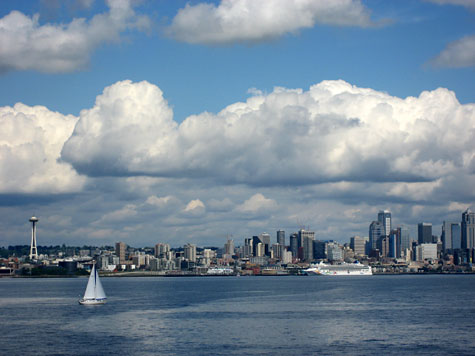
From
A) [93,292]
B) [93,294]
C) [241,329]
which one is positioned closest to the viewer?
[241,329]

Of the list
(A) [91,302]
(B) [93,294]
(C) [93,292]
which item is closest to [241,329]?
(A) [91,302]

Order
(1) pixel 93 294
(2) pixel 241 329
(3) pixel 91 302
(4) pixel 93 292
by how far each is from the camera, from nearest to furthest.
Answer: (2) pixel 241 329
(3) pixel 91 302
(1) pixel 93 294
(4) pixel 93 292

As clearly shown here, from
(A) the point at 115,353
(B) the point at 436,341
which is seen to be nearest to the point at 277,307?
(B) the point at 436,341

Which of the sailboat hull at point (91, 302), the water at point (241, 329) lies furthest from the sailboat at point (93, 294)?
the water at point (241, 329)

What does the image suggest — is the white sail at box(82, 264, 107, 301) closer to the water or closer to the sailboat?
the sailboat

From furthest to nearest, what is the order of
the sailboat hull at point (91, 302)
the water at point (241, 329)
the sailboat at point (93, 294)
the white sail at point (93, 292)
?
the white sail at point (93, 292), the sailboat at point (93, 294), the sailboat hull at point (91, 302), the water at point (241, 329)

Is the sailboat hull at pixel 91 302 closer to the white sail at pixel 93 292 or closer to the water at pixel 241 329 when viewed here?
the white sail at pixel 93 292

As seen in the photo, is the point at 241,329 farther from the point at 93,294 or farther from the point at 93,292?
the point at 93,292

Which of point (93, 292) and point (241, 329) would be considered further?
point (93, 292)

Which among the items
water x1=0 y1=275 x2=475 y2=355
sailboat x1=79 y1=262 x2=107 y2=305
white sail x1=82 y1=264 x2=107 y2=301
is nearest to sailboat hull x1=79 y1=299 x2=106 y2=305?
sailboat x1=79 y1=262 x2=107 y2=305

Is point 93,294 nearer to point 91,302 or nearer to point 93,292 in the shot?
point 93,292

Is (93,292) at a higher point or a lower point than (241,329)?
higher

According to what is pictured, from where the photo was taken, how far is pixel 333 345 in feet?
244

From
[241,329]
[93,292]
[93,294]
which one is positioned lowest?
[241,329]
